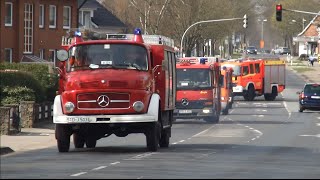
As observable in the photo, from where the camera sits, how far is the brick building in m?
59.3

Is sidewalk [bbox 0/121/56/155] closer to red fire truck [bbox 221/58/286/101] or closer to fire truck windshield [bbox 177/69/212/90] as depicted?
fire truck windshield [bbox 177/69/212/90]

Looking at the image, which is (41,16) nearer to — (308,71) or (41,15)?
(41,15)

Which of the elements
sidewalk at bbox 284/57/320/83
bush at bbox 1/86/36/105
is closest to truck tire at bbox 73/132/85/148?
bush at bbox 1/86/36/105

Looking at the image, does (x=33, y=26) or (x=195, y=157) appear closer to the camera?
(x=195, y=157)

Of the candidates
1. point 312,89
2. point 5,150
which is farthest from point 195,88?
point 5,150

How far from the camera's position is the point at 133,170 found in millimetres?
18547

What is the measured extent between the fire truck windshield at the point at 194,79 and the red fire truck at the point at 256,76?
25780 mm

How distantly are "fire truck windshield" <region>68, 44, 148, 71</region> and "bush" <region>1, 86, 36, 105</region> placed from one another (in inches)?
565

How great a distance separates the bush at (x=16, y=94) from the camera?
1503 inches

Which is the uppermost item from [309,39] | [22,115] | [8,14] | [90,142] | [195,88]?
[309,39]

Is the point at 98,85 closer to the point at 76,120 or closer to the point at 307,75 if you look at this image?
the point at 76,120

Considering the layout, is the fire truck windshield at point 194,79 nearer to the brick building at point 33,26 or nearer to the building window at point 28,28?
the brick building at point 33,26

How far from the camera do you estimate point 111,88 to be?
23.2m

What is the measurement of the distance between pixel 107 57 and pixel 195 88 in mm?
18908
